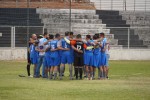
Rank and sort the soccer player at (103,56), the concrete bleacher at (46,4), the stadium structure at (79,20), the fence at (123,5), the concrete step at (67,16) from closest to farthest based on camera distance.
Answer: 1. the soccer player at (103,56)
2. the stadium structure at (79,20)
3. the concrete step at (67,16)
4. the concrete bleacher at (46,4)
5. the fence at (123,5)

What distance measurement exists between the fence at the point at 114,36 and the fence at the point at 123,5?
5.76 meters

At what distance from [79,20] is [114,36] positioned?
428 centimetres

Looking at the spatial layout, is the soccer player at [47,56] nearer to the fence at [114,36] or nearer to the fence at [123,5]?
the fence at [114,36]

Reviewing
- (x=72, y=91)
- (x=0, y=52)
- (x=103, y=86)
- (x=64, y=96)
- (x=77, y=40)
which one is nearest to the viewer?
(x=64, y=96)

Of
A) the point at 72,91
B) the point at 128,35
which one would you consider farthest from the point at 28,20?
the point at 72,91

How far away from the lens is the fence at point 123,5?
50.7m

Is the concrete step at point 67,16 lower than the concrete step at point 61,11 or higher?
lower

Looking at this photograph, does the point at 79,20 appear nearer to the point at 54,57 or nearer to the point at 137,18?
the point at 137,18

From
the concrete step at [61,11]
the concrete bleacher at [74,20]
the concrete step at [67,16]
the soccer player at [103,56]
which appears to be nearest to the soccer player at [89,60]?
the soccer player at [103,56]

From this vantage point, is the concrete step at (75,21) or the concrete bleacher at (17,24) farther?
the concrete step at (75,21)

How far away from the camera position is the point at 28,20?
43.7 m

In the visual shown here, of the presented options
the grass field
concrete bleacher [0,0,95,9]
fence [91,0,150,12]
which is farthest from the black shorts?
fence [91,0,150,12]

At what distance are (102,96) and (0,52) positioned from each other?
2445 centimetres

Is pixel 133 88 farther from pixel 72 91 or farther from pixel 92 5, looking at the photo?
pixel 92 5
